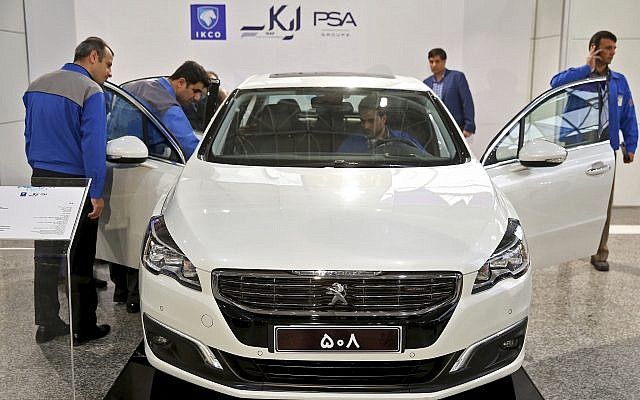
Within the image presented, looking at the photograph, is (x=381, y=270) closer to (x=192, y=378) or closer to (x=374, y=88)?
(x=192, y=378)

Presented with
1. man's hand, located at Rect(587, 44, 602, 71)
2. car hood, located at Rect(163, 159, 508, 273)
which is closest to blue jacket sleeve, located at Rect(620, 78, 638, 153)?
man's hand, located at Rect(587, 44, 602, 71)

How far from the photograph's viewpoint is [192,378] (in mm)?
2154

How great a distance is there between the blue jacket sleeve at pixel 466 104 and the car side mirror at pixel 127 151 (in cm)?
378

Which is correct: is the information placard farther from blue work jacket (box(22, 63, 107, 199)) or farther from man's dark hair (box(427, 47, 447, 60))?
man's dark hair (box(427, 47, 447, 60))

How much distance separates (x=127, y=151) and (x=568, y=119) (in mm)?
2342

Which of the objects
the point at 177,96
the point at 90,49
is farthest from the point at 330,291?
the point at 177,96

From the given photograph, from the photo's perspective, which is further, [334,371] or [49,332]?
[49,332]

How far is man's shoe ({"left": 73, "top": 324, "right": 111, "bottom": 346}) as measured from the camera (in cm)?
332

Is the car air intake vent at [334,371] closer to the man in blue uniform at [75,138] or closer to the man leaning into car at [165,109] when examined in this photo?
the man in blue uniform at [75,138]

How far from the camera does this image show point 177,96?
4.36m

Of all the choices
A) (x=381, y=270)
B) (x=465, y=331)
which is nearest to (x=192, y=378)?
(x=381, y=270)

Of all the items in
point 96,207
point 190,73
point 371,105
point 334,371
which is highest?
point 190,73

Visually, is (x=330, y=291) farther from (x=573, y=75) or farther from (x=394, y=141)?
(x=573, y=75)

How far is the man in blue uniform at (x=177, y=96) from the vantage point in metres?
3.95
